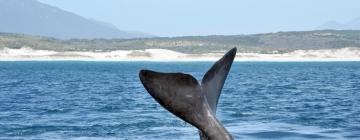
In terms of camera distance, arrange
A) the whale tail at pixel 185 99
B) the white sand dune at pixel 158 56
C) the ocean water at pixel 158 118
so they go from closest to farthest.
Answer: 1. the whale tail at pixel 185 99
2. the ocean water at pixel 158 118
3. the white sand dune at pixel 158 56

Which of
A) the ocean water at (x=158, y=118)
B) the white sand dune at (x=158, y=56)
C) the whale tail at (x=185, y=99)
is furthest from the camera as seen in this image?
the white sand dune at (x=158, y=56)

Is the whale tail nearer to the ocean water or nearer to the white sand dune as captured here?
the ocean water

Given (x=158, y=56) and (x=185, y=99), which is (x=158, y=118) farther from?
(x=158, y=56)

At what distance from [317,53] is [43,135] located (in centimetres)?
15184

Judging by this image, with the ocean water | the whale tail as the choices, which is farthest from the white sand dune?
the whale tail

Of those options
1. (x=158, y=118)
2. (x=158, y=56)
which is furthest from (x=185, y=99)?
(x=158, y=56)

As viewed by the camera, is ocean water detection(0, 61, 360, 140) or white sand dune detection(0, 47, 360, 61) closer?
ocean water detection(0, 61, 360, 140)

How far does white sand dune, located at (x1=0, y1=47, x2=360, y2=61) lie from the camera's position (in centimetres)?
16575

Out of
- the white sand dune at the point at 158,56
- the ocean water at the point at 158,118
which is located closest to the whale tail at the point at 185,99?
the ocean water at the point at 158,118

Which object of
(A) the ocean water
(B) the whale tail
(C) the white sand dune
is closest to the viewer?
(B) the whale tail

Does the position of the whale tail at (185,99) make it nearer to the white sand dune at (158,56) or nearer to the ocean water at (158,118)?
the ocean water at (158,118)

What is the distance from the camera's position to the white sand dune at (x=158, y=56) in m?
166

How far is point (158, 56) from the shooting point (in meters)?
166

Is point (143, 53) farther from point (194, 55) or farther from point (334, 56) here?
point (334, 56)
